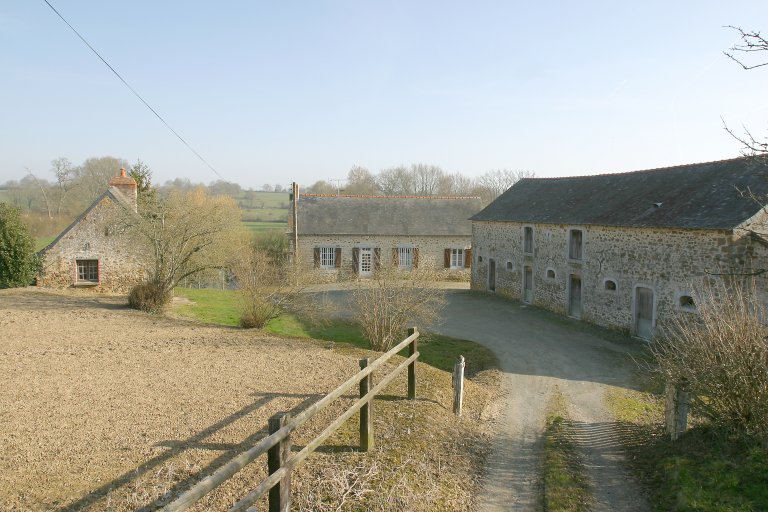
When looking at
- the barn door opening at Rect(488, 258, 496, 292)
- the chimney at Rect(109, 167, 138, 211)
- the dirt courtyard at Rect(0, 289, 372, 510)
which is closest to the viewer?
the dirt courtyard at Rect(0, 289, 372, 510)

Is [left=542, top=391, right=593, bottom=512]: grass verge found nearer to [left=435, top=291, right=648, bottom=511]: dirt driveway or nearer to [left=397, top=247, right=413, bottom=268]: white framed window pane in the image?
[left=435, top=291, right=648, bottom=511]: dirt driveway

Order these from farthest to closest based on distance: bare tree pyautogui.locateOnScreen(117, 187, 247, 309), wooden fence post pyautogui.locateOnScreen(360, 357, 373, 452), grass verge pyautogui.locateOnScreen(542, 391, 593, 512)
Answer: bare tree pyautogui.locateOnScreen(117, 187, 247, 309)
wooden fence post pyautogui.locateOnScreen(360, 357, 373, 452)
grass verge pyautogui.locateOnScreen(542, 391, 593, 512)

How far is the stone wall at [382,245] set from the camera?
105 ft

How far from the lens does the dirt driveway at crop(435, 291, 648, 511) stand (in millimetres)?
6355

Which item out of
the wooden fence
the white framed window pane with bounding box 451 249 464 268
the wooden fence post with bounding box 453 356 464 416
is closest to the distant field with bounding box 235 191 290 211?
the white framed window pane with bounding box 451 249 464 268

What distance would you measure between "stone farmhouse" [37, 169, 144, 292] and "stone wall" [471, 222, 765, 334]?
17379 mm

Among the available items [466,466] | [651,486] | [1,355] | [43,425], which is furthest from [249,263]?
[651,486]

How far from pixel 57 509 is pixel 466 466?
177 inches

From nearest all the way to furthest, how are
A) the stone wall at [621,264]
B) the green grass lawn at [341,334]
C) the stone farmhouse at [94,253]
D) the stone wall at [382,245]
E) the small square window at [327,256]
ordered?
Answer: the green grass lawn at [341,334], the stone wall at [621,264], the stone farmhouse at [94,253], the stone wall at [382,245], the small square window at [327,256]

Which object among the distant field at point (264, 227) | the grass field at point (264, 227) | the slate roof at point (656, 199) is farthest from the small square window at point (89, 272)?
the distant field at point (264, 227)

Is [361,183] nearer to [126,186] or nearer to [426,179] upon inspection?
[426,179]

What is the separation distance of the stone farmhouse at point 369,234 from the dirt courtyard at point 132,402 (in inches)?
719

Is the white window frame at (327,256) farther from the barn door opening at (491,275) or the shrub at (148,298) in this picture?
the shrub at (148,298)

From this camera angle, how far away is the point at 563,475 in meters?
6.57
